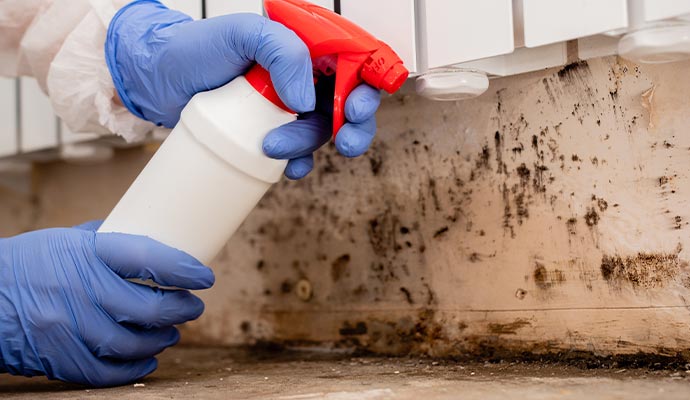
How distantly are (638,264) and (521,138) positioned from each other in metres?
0.24

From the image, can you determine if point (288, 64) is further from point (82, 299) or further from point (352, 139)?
point (82, 299)

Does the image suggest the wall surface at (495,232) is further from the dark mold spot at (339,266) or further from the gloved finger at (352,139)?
the gloved finger at (352,139)

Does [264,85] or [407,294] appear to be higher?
[264,85]

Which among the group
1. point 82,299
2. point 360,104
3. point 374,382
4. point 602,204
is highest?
point 360,104

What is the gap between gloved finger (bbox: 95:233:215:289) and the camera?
902 millimetres

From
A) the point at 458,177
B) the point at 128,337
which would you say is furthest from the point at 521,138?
the point at 128,337

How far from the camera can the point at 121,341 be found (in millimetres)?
947

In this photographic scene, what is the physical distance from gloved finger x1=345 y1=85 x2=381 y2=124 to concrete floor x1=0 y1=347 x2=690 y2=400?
0.33m

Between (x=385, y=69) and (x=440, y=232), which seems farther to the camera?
(x=440, y=232)

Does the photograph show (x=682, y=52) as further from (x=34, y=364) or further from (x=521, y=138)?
(x=34, y=364)

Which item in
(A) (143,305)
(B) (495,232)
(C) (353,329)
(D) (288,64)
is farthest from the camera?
(C) (353,329)

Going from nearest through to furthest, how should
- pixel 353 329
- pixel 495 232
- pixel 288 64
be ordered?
pixel 288 64
pixel 495 232
pixel 353 329

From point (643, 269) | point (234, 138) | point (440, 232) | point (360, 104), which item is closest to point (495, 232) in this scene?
point (440, 232)

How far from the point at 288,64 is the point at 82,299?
42 cm
